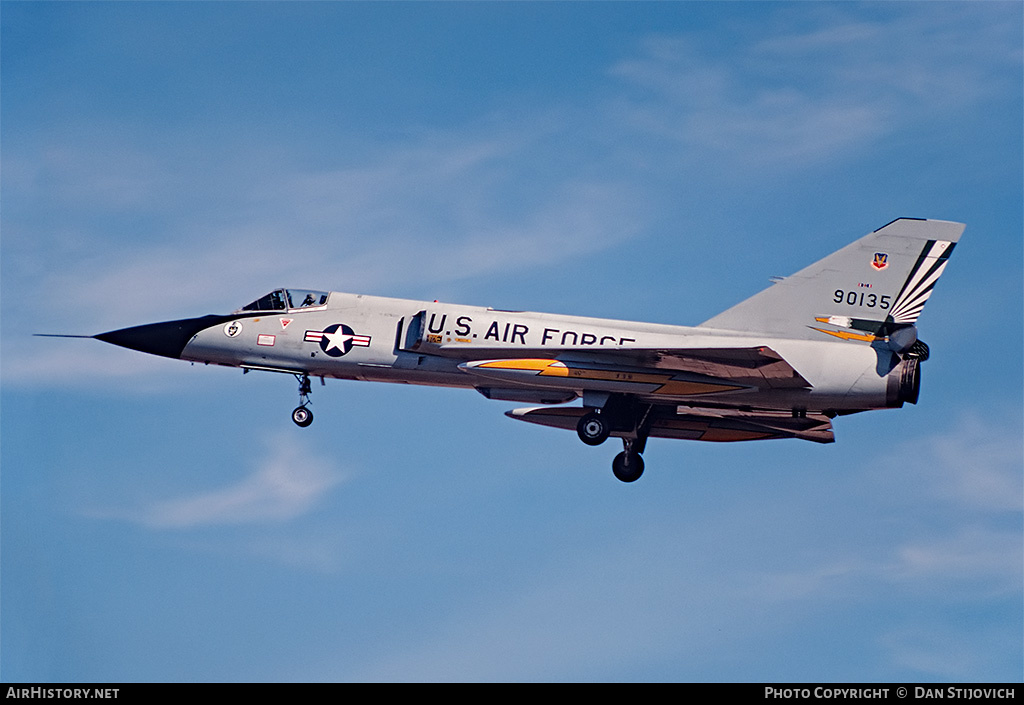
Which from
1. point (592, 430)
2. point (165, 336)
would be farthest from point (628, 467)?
point (165, 336)

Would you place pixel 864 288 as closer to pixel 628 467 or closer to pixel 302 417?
pixel 628 467

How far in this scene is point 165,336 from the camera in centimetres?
2973

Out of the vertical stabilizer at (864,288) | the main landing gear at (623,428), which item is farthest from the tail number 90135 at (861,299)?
the main landing gear at (623,428)

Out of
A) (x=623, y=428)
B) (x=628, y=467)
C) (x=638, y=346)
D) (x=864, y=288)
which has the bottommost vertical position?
(x=628, y=467)

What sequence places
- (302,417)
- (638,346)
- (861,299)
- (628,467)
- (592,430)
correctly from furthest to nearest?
(628,467) < (302,417) < (592,430) < (638,346) < (861,299)

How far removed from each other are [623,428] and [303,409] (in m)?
6.90

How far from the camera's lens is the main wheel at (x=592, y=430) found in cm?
2883

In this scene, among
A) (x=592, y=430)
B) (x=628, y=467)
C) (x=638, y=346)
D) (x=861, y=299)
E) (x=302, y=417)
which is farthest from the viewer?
A: (x=628, y=467)

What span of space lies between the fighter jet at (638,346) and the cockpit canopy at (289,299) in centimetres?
3
